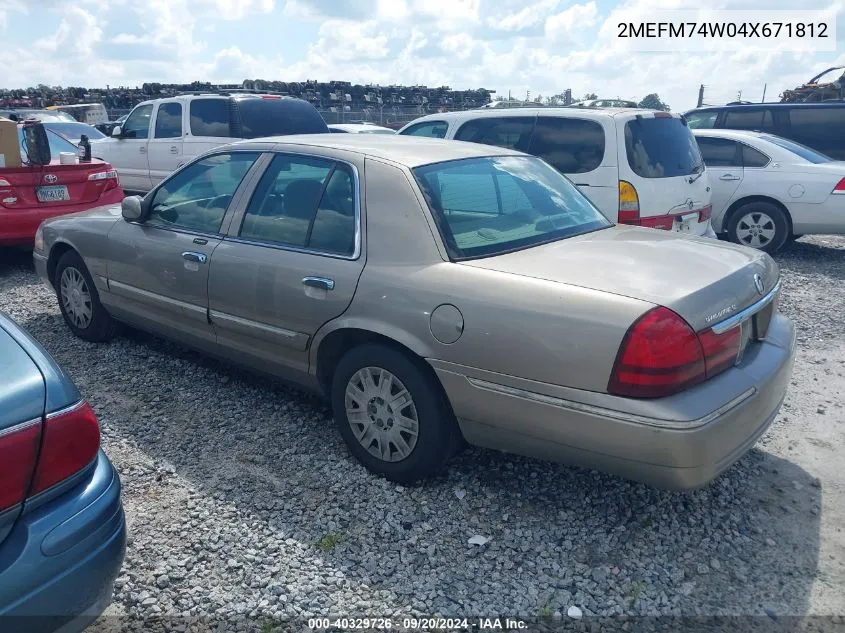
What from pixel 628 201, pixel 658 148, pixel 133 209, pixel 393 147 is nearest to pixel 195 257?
pixel 133 209

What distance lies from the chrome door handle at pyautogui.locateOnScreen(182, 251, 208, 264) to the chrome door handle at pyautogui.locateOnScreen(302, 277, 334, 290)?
2.76 ft

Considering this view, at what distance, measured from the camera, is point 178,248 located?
13.9ft

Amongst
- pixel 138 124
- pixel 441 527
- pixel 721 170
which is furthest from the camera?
pixel 138 124

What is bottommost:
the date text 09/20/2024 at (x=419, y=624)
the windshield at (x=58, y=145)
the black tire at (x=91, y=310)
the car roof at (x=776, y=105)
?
the date text 09/20/2024 at (x=419, y=624)

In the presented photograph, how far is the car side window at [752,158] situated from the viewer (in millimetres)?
8523

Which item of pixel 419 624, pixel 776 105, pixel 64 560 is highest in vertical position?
pixel 776 105

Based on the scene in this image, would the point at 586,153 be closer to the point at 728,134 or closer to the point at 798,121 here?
the point at 728,134

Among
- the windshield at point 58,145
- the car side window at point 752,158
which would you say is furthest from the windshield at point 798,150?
the windshield at point 58,145

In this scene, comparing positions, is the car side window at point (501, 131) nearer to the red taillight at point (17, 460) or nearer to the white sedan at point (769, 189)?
the white sedan at point (769, 189)

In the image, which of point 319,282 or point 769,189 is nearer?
point 319,282

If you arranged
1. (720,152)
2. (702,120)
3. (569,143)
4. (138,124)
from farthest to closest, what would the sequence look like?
(138,124) < (702,120) < (720,152) < (569,143)

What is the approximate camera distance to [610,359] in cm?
265

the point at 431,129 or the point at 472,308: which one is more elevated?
the point at 431,129

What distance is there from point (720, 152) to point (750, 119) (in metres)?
2.31
